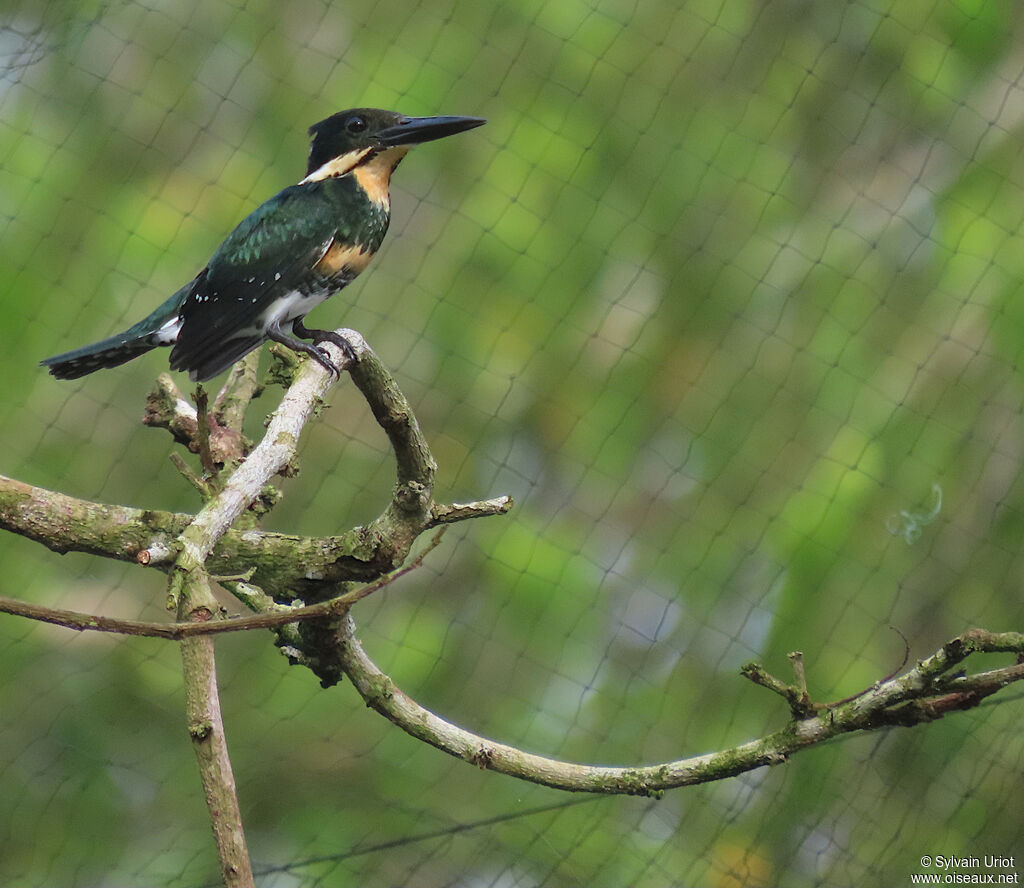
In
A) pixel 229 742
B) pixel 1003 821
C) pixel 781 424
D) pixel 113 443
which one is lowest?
pixel 229 742

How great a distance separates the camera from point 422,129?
276 cm

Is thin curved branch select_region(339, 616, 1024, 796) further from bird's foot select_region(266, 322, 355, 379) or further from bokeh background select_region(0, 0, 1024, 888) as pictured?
bokeh background select_region(0, 0, 1024, 888)

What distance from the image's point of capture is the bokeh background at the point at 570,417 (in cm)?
349

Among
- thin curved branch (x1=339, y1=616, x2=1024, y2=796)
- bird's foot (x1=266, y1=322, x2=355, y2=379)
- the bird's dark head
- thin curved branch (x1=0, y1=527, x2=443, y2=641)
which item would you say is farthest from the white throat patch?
thin curved branch (x1=0, y1=527, x2=443, y2=641)

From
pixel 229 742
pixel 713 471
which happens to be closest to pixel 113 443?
pixel 229 742

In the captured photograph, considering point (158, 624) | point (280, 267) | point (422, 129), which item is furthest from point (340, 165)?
point (158, 624)

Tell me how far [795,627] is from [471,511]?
1665 mm

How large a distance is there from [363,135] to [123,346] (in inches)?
25.5

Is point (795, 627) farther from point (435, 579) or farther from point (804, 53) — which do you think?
point (804, 53)

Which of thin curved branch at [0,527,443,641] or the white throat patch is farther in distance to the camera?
the white throat patch

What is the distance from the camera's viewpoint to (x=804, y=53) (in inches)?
160

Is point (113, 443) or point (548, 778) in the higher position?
point (548, 778)

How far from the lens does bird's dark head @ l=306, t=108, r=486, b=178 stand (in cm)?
279

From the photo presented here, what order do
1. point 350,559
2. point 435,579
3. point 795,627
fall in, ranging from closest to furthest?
point 350,559, point 795,627, point 435,579
